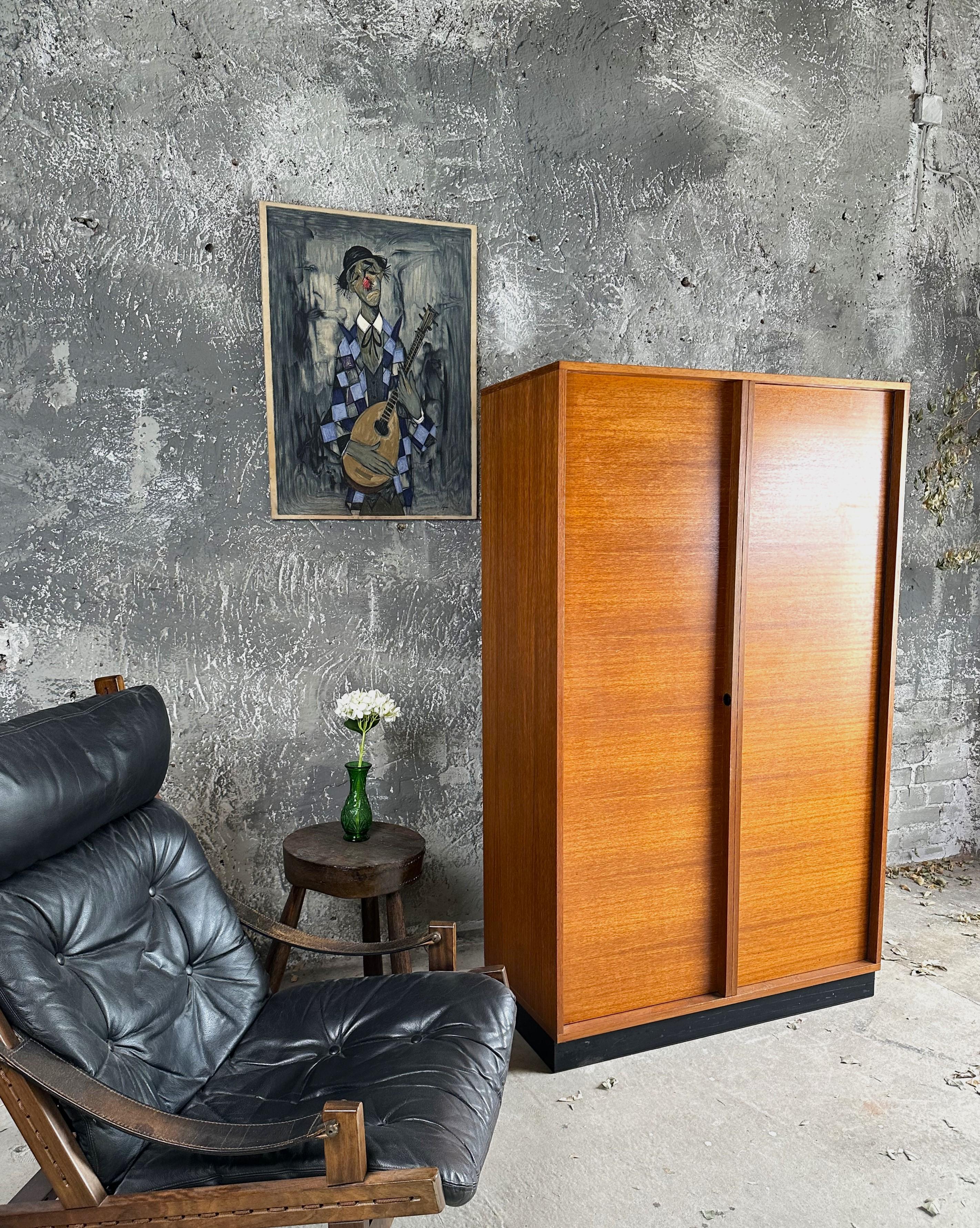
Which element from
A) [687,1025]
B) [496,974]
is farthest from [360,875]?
[687,1025]

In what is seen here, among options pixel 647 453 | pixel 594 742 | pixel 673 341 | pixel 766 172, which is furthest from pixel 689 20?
pixel 594 742

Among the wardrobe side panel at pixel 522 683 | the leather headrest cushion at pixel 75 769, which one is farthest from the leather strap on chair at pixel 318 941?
the wardrobe side panel at pixel 522 683

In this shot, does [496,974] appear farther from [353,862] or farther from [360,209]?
[360,209]

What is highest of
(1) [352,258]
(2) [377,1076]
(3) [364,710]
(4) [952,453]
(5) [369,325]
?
(1) [352,258]

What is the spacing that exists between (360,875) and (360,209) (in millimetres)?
1959

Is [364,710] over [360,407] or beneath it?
beneath

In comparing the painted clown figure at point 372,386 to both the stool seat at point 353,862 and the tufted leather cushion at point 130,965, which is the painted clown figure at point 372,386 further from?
the tufted leather cushion at point 130,965

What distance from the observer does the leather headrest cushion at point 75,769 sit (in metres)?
1.56

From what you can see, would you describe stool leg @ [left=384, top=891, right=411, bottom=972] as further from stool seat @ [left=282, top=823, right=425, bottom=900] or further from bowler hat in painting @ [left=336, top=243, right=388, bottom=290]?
bowler hat in painting @ [left=336, top=243, right=388, bottom=290]

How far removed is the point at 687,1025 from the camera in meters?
2.54

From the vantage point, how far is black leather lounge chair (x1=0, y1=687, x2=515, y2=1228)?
139cm

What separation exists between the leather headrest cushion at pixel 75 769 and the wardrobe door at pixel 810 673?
154cm

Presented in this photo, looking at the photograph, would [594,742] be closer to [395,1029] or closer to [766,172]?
[395,1029]

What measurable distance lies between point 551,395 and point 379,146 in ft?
3.79
